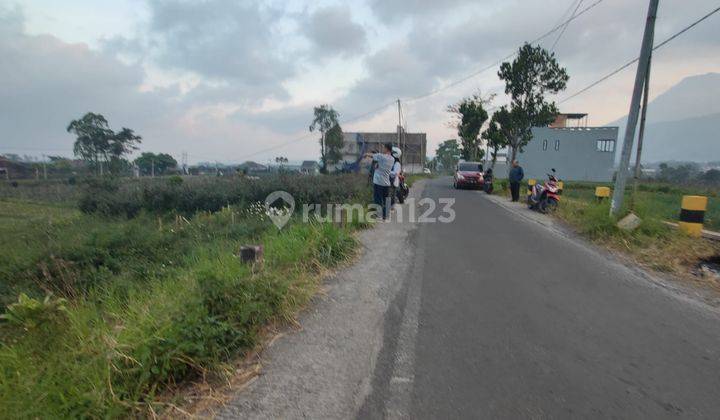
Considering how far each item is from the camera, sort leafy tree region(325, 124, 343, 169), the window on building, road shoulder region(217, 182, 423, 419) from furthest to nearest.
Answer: leafy tree region(325, 124, 343, 169)
the window on building
road shoulder region(217, 182, 423, 419)

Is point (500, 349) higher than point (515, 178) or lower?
lower

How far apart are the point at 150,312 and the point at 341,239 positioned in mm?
3342

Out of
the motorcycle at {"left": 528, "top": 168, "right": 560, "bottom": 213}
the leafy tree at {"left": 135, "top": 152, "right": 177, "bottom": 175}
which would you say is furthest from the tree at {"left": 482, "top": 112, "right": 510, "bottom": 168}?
the leafy tree at {"left": 135, "top": 152, "right": 177, "bottom": 175}

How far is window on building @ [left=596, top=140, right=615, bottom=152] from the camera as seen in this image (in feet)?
138

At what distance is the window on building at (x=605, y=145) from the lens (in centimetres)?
4197

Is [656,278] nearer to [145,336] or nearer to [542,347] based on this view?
[542,347]

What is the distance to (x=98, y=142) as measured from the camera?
32.5m

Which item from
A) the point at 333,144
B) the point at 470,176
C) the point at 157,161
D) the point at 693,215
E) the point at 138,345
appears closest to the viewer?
the point at 138,345

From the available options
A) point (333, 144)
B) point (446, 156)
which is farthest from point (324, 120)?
point (446, 156)

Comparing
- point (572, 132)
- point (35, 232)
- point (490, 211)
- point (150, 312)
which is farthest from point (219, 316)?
point (572, 132)

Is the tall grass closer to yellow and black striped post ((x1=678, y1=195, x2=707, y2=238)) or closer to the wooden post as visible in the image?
the wooden post

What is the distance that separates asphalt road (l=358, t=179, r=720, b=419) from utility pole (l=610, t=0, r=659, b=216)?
3.64 metres

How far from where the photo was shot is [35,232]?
1227 centimetres

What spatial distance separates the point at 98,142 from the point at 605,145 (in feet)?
165
